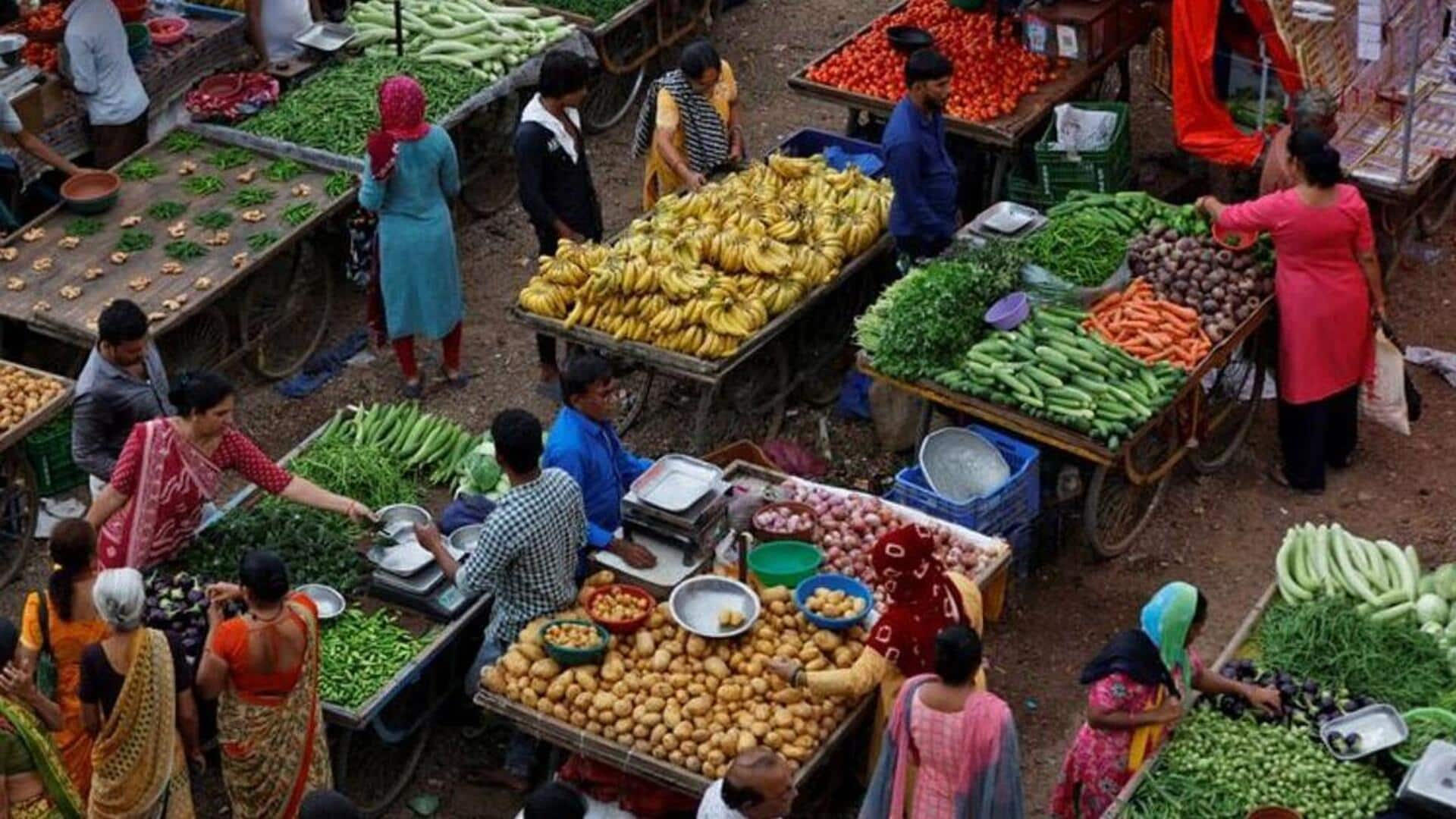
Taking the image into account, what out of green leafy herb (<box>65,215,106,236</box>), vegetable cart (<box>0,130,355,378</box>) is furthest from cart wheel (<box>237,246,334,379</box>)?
green leafy herb (<box>65,215,106,236</box>)

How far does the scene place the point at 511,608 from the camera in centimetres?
775

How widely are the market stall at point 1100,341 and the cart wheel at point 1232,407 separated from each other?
2cm

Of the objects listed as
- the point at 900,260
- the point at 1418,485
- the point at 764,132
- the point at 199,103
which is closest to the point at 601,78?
the point at 764,132

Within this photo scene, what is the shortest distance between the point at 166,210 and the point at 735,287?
336 centimetres

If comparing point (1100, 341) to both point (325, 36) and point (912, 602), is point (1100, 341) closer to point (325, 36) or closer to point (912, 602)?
point (912, 602)

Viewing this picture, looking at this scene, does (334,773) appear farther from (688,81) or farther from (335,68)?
(335,68)

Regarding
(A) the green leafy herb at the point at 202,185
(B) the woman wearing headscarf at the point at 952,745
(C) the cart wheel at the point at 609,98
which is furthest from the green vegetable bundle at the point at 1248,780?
(C) the cart wheel at the point at 609,98

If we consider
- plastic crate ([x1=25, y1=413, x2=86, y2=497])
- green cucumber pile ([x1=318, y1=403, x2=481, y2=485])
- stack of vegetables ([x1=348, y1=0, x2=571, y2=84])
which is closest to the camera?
green cucumber pile ([x1=318, y1=403, x2=481, y2=485])

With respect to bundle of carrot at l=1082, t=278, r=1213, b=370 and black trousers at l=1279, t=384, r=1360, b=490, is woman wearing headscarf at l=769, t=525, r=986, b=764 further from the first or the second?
black trousers at l=1279, t=384, r=1360, b=490

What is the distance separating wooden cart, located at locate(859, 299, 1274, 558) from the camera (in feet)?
29.0

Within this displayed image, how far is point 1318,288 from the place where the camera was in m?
9.30

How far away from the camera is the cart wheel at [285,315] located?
10906 mm

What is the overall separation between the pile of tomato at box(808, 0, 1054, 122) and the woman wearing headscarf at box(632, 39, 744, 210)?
3.58ft

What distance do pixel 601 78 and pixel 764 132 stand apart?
3.71 ft
